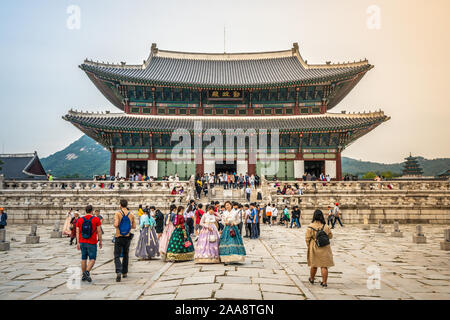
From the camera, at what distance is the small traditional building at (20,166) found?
37875 millimetres

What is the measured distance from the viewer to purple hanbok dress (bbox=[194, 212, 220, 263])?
846 cm

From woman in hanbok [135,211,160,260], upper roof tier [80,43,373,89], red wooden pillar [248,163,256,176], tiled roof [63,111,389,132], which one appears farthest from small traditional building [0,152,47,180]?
woman in hanbok [135,211,160,260]

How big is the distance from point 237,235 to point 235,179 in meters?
17.6

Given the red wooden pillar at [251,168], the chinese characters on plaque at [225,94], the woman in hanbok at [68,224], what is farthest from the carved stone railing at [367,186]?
the woman in hanbok at [68,224]

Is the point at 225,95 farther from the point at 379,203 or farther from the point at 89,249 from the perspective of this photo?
the point at 89,249

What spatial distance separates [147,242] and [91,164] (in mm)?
120246

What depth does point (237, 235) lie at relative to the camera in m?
8.61

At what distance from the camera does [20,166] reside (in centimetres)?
3931

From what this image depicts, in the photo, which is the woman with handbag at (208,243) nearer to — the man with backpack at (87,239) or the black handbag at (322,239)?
the man with backpack at (87,239)

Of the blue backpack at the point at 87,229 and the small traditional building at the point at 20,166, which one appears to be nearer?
the blue backpack at the point at 87,229

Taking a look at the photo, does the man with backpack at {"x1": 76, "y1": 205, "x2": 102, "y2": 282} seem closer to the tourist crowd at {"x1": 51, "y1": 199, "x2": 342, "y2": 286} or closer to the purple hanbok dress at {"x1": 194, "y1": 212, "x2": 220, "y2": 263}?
the tourist crowd at {"x1": 51, "y1": 199, "x2": 342, "y2": 286}

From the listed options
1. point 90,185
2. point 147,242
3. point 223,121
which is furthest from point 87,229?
point 223,121

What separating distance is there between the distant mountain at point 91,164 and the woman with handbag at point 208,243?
98870mm
